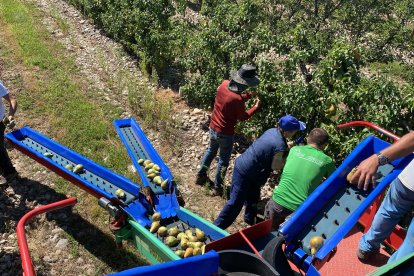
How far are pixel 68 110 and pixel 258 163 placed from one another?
14.3 feet

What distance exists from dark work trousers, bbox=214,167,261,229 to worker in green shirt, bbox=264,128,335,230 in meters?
0.50

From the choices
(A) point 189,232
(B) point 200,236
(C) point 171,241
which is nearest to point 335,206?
(B) point 200,236

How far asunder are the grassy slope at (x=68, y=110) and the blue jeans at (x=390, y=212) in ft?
8.41

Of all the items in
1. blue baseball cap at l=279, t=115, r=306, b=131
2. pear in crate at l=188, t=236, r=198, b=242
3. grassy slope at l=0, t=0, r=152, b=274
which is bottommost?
grassy slope at l=0, t=0, r=152, b=274

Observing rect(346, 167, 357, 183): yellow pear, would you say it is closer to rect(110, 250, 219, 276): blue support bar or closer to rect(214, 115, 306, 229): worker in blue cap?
rect(214, 115, 306, 229): worker in blue cap

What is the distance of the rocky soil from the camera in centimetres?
451

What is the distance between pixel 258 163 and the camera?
14.7 feet

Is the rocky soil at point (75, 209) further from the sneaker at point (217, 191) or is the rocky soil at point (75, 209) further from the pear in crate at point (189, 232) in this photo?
the pear in crate at point (189, 232)

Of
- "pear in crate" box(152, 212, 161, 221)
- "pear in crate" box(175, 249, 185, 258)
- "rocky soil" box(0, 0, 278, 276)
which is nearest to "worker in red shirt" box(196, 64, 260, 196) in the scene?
"rocky soil" box(0, 0, 278, 276)

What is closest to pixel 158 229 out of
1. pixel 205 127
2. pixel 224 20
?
pixel 205 127

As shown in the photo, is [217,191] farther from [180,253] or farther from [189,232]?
[180,253]

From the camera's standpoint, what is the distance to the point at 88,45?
33.6 ft

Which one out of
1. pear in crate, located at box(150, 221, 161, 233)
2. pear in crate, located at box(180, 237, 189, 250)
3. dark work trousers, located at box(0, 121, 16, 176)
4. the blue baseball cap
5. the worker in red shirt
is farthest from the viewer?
dark work trousers, located at box(0, 121, 16, 176)

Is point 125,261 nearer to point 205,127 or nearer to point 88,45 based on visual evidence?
point 205,127
